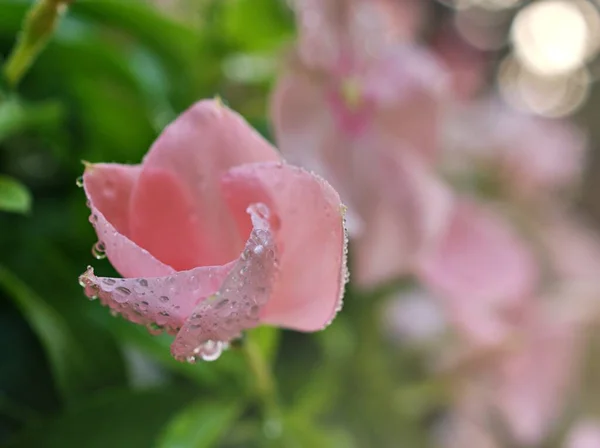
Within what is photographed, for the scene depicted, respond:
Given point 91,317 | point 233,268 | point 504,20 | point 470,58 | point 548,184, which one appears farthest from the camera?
point 504,20

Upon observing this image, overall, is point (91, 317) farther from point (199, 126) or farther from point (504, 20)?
point (504, 20)

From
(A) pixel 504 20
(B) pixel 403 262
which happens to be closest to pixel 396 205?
(B) pixel 403 262

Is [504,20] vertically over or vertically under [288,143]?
under

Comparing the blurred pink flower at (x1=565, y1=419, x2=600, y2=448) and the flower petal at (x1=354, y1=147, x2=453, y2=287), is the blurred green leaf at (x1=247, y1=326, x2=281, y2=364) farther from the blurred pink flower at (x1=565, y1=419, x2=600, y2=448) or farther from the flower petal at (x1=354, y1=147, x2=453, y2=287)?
the blurred pink flower at (x1=565, y1=419, x2=600, y2=448)

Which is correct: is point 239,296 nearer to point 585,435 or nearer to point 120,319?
point 120,319

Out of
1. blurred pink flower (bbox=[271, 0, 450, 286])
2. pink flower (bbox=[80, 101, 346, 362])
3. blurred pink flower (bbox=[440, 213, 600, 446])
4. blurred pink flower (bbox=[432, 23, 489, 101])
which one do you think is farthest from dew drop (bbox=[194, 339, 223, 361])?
blurred pink flower (bbox=[432, 23, 489, 101])

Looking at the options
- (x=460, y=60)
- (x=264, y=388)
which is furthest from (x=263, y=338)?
(x=460, y=60)
